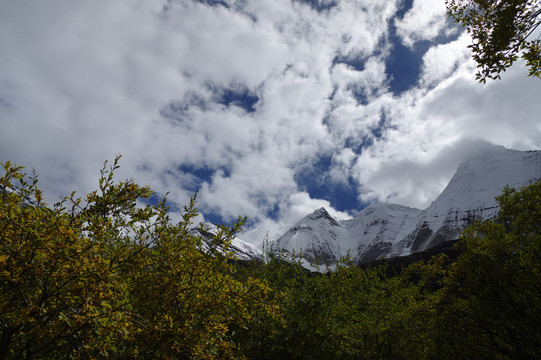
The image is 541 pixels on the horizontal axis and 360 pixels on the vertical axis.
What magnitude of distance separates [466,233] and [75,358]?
55.4ft

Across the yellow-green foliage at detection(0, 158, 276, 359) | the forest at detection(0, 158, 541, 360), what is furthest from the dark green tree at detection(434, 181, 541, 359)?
the yellow-green foliage at detection(0, 158, 276, 359)

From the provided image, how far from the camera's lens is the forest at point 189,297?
3305mm

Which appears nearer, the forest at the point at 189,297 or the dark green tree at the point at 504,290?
the forest at the point at 189,297

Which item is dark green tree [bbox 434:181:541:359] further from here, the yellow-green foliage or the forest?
the yellow-green foliage

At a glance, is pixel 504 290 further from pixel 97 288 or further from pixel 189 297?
pixel 97 288

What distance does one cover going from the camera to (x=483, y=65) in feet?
19.9

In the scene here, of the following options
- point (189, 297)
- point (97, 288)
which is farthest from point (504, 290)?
point (97, 288)

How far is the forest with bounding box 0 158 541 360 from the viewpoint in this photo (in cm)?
330

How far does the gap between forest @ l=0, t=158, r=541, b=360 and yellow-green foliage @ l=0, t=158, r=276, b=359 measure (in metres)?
0.02

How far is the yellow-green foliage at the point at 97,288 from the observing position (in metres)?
3.21

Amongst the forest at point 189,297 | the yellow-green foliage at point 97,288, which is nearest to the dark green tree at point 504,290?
the forest at point 189,297

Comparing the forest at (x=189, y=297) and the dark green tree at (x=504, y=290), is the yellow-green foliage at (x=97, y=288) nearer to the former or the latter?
the forest at (x=189, y=297)

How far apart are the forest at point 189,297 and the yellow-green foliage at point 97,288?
21mm

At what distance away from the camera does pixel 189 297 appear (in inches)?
207
